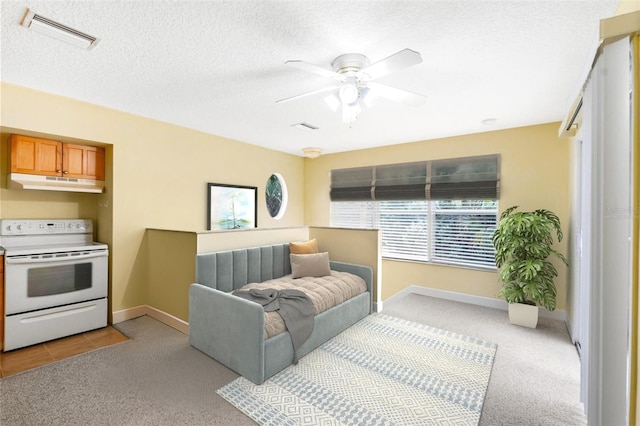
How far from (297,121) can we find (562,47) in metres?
2.76

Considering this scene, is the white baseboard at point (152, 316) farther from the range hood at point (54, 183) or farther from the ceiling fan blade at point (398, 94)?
the ceiling fan blade at point (398, 94)

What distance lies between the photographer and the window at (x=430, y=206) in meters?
4.31

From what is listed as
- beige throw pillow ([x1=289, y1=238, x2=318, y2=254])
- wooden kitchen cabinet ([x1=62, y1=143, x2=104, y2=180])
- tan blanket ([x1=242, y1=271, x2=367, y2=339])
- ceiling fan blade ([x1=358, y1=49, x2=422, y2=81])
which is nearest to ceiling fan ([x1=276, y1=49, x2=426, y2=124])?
ceiling fan blade ([x1=358, y1=49, x2=422, y2=81])

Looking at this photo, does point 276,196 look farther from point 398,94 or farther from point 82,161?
point 398,94

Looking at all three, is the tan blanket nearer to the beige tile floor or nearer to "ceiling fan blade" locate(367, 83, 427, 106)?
the beige tile floor

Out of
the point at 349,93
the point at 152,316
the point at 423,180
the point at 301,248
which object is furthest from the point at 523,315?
the point at 152,316

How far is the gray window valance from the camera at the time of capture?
427 cm

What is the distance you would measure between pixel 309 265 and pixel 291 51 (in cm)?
246

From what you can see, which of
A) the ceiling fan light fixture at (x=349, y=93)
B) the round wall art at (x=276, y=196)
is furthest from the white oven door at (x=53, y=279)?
the ceiling fan light fixture at (x=349, y=93)

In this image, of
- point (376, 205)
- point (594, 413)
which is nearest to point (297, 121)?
point (376, 205)

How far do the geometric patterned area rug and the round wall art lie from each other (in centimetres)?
329

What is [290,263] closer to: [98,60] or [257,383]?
[257,383]

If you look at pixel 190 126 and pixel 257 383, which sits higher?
pixel 190 126

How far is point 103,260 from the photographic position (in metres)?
3.40
